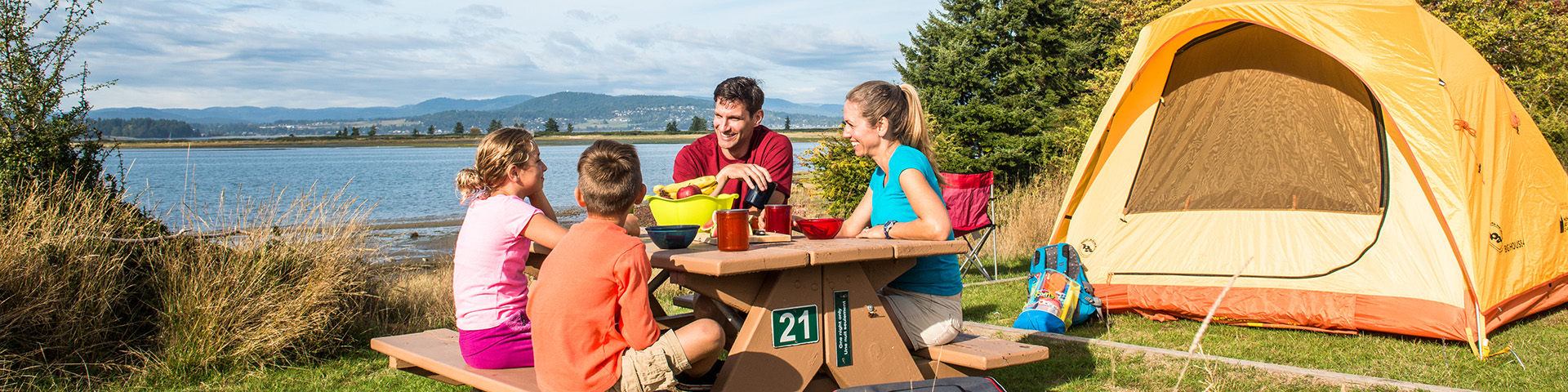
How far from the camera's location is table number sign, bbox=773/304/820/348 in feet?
7.19

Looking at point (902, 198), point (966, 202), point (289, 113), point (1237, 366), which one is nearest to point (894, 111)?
point (902, 198)

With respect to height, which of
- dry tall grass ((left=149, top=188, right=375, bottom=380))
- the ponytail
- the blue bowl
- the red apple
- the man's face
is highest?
the man's face

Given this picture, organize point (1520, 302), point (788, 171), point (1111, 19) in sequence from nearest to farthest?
1. point (788, 171)
2. point (1520, 302)
3. point (1111, 19)

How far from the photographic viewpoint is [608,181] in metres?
2.05

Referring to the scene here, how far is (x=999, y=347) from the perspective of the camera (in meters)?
2.50

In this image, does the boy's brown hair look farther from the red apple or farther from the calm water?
the calm water

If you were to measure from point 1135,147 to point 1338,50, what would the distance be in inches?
47.3

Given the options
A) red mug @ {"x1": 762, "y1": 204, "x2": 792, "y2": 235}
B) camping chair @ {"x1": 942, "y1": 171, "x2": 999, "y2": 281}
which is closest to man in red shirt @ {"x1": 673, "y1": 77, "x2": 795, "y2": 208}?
red mug @ {"x1": 762, "y1": 204, "x2": 792, "y2": 235}

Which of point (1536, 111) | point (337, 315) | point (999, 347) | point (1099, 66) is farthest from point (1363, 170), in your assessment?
point (1099, 66)

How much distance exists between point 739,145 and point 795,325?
1.49 metres

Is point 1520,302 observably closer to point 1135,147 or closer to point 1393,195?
point 1393,195

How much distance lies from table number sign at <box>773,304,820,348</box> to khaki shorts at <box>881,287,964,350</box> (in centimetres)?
38

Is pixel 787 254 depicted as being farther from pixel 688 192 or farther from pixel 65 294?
pixel 65 294

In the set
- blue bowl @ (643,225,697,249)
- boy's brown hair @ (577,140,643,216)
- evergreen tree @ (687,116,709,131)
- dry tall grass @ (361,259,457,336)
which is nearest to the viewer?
boy's brown hair @ (577,140,643,216)
